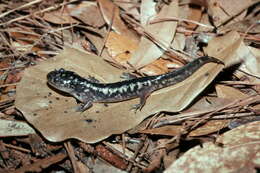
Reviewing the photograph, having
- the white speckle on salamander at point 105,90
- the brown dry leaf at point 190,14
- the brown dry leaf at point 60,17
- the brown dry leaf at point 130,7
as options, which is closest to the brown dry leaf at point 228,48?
the brown dry leaf at point 190,14

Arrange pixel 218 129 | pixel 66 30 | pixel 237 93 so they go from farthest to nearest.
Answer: pixel 66 30 → pixel 237 93 → pixel 218 129

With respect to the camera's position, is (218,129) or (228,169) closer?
(228,169)

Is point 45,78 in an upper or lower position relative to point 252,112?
lower

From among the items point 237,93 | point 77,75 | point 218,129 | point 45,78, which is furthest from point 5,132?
point 237,93

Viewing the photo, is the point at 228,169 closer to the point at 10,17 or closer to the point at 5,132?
the point at 5,132

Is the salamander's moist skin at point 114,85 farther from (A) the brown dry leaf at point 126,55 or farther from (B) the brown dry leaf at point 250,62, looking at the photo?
(B) the brown dry leaf at point 250,62

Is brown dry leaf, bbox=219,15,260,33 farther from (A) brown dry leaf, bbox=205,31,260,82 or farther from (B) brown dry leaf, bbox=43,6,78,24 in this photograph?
(B) brown dry leaf, bbox=43,6,78,24

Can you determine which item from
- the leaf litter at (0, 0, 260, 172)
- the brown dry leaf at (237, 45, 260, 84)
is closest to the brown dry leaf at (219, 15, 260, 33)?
the leaf litter at (0, 0, 260, 172)
